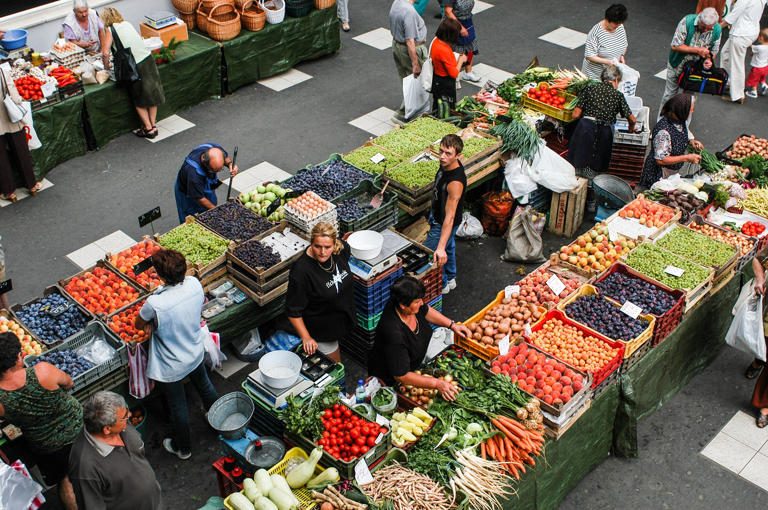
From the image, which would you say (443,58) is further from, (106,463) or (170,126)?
(106,463)

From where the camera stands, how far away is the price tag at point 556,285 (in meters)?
6.64

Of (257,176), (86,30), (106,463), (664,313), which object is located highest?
(86,30)

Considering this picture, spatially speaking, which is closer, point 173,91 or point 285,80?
point 173,91

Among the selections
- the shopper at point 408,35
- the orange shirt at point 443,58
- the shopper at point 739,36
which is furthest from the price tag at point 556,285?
the shopper at point 739,36

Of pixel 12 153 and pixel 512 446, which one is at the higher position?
pixel 512 446

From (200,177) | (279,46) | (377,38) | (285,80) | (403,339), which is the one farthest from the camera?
(377,38)

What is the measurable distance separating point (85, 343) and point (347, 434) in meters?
2.47

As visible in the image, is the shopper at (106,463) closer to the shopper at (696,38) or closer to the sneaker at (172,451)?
the sneaker at (172,451)

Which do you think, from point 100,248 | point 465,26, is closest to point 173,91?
point 100,248

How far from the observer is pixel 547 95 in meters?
9.49

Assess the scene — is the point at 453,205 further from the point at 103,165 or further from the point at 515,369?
the point at 103,165

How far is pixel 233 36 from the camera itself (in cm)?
1155

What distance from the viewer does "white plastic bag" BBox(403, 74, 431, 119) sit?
34.2 ft

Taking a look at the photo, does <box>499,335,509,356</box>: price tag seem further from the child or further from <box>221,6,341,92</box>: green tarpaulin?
the child
